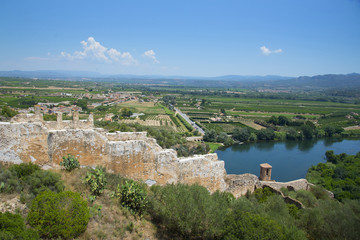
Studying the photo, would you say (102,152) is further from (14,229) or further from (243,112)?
(243,112)

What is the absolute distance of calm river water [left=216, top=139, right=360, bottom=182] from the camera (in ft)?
113

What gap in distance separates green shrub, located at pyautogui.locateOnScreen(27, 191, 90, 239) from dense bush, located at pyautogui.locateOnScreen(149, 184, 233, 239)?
264cm

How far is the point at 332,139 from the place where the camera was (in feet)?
183

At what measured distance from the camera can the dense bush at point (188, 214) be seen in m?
7.37

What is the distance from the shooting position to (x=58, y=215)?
591 cm

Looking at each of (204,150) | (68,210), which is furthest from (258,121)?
(68,210)

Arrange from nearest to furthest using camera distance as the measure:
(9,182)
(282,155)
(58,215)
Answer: (58,215), (9,182), (282,155)

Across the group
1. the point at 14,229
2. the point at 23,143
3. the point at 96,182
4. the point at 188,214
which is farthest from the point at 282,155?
the point at 14,229

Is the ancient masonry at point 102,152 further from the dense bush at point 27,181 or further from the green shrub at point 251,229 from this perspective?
the green shrub at point 251,229

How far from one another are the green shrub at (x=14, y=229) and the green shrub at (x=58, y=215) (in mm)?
291

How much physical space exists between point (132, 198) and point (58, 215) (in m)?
2.61

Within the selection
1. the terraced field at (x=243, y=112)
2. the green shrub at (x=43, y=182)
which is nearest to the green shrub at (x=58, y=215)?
the green shrub at (x=43, y=182)

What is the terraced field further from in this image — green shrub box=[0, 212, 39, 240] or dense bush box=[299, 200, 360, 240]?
green shrub box=[0, 212, 39, 240]

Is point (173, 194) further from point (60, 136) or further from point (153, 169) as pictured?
point (60, 136)
